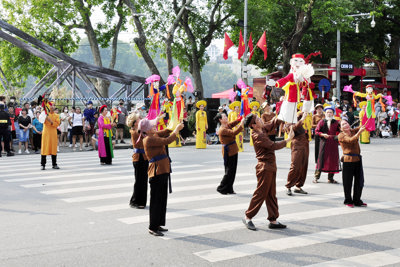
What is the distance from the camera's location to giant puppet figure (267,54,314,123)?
802 centimetres

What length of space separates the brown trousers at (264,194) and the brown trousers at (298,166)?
2754 mm

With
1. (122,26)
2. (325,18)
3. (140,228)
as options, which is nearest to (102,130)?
(140,228)

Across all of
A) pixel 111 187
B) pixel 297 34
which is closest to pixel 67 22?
pixel 297 34

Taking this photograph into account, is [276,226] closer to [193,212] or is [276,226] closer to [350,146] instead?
[193,212]

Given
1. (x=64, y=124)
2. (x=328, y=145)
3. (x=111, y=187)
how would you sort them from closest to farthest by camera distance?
(x=111, y=187) → (x=328, y=145) → (x=64, y=124)

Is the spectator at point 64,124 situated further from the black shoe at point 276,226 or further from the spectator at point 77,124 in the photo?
the black shoe at point 276,226

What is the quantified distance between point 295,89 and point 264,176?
156 cm

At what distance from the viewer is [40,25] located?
39.2 metres

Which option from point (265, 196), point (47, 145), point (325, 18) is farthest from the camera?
point (325, 18)

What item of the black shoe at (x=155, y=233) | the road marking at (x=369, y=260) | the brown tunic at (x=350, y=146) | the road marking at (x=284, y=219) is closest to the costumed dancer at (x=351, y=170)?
the brown tunic at (x=350, y=146)

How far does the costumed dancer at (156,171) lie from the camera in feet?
23.1

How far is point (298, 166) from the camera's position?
10211 millimetres

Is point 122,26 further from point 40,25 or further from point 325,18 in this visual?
point 325,18

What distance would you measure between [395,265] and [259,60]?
123 feet
